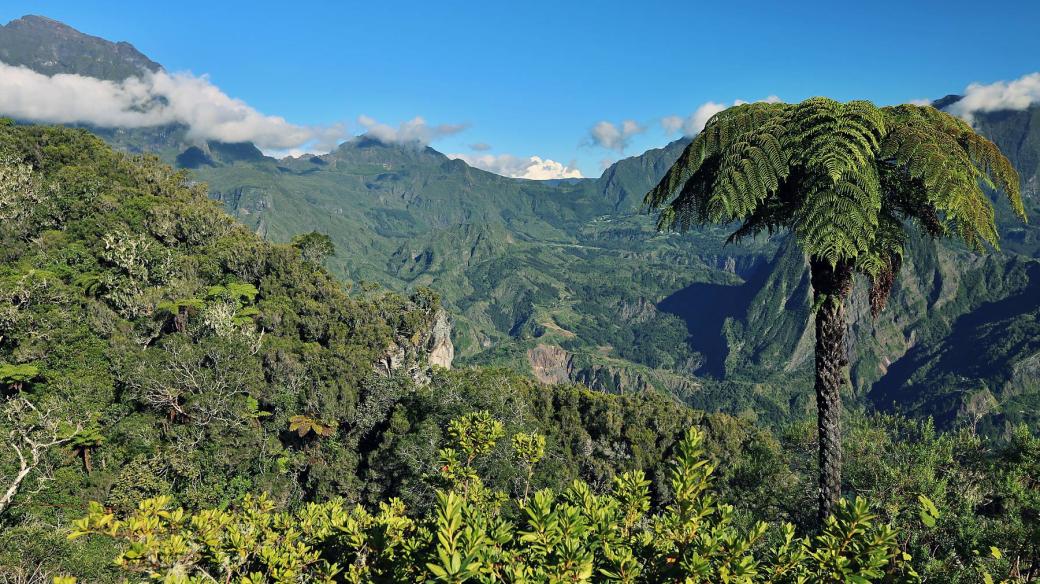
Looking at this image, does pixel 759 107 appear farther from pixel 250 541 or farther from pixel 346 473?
pixel 346 473

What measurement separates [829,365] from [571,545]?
6643mm

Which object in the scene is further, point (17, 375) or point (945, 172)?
point (17, 375)

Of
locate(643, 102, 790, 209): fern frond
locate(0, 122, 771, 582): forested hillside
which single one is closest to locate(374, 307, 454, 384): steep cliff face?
locate(0, 122, 771, 582): forested hillside

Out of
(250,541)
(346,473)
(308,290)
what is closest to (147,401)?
(346,473)

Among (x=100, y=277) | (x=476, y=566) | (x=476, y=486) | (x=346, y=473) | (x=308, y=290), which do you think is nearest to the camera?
(x=476, y=566)

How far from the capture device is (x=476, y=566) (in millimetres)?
4344

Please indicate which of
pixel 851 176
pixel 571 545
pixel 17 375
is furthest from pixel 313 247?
pixel 571 545

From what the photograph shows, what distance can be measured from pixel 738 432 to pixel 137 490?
165 ft

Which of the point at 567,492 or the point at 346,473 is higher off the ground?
the point at 567,492

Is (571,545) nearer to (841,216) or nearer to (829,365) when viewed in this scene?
(841,216)

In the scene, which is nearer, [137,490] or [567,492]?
[567,492]

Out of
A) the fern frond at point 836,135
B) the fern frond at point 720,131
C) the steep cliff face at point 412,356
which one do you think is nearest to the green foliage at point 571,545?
the fern frond at point 836,135

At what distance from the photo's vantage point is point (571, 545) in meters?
4.81

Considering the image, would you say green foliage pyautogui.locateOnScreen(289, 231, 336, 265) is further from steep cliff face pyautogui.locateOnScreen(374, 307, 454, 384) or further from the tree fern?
the tree fern
